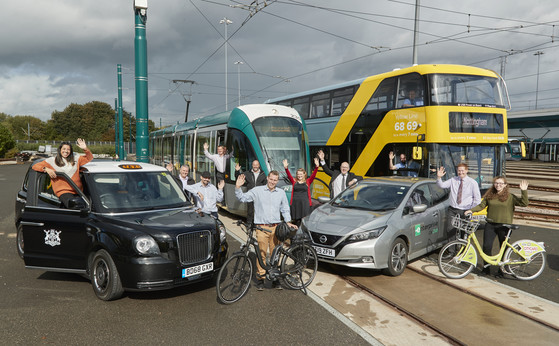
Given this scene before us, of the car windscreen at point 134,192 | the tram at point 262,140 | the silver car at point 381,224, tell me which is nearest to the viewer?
the car windscreen at point 134,192

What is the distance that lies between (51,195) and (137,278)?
7.43ft

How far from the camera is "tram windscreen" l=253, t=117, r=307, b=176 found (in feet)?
35.6

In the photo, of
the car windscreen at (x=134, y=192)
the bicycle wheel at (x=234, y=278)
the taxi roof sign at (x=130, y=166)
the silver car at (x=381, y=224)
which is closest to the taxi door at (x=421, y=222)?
the silver car at (x=381, y=224)

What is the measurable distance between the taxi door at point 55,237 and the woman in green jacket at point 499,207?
6.07 m

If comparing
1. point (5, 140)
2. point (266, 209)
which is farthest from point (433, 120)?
point (5, 140)

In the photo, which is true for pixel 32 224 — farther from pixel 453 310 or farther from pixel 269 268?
pixel 453 310

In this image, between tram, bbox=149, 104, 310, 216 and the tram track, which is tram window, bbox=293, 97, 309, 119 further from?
the tram track

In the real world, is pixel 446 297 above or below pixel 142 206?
below

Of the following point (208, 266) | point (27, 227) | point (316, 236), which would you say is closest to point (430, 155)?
point (316, 236)

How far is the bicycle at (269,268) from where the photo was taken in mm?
5086

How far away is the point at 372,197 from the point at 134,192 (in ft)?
13.9

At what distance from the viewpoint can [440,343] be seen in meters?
4.14

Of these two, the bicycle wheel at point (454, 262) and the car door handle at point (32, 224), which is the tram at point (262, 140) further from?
the car door handle at point (32, 224)

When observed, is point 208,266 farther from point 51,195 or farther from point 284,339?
point 51,195
